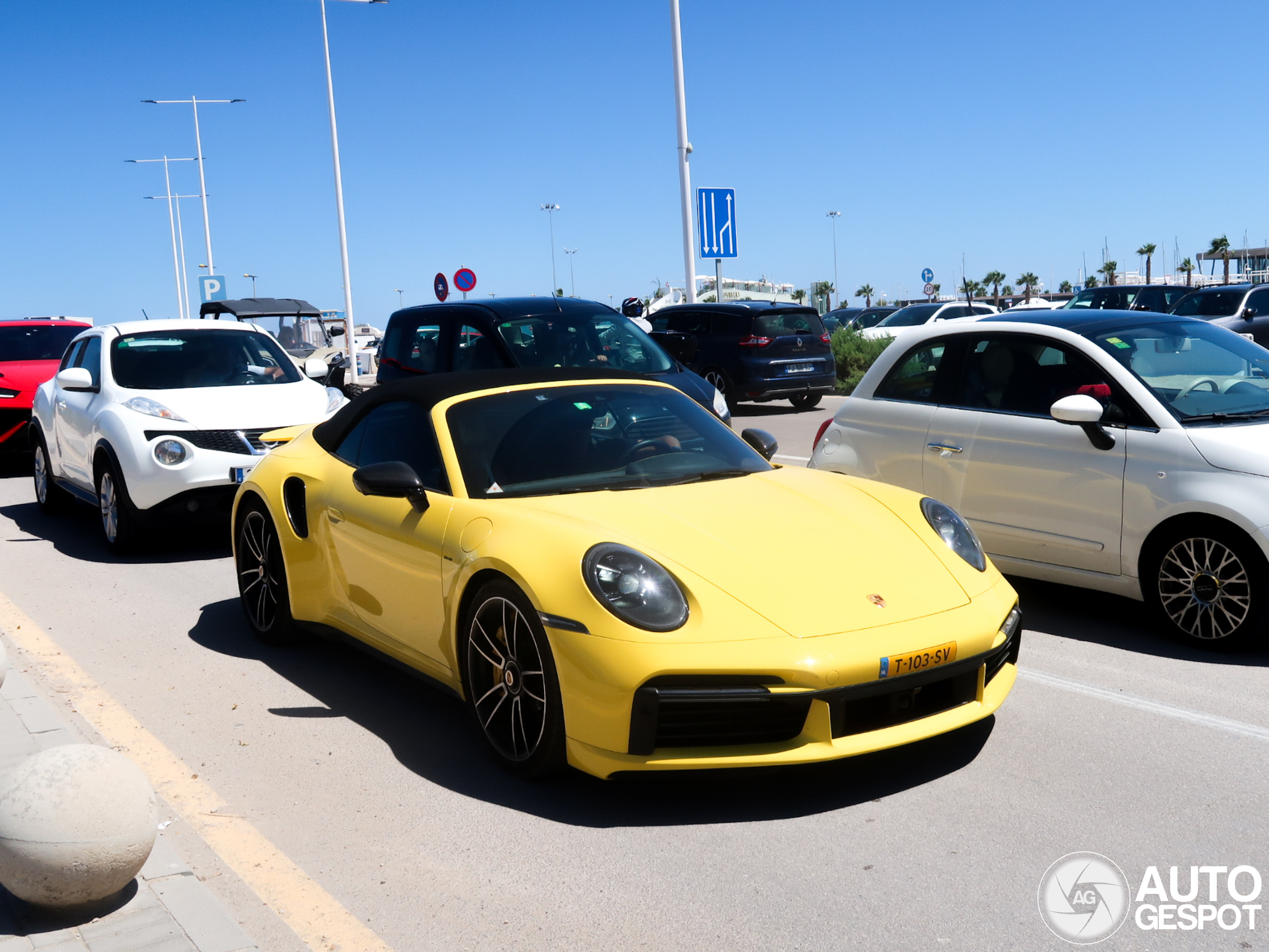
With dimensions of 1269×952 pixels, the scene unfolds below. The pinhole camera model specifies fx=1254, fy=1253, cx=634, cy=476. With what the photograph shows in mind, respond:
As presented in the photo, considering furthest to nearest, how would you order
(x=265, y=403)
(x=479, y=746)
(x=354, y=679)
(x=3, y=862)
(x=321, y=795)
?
(x=265, y=403)
(x=354, y=679)
(x=479, y=746)
(x=321, y=795)
(x=3, y=862)

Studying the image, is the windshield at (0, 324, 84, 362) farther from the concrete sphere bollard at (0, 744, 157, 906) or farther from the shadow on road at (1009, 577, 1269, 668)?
the concrete sphere bollard at (0, 744, 157, 906)

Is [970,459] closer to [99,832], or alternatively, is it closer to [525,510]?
[525,510]

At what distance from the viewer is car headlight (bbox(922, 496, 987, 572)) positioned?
15.3 ft

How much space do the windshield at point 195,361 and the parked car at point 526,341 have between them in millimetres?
1135

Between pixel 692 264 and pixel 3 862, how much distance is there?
19564mm

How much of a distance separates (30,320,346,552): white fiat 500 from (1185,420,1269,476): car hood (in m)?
5.96

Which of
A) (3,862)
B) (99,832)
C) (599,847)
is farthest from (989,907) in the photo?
(3,862)

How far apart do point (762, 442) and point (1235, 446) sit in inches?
83.5

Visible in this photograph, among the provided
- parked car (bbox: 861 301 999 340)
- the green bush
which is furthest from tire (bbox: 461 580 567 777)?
parked car (bbox: 861 301 999 340)

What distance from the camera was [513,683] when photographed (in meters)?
4.28

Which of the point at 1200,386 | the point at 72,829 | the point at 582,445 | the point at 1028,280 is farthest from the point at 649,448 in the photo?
the point at 1028,280

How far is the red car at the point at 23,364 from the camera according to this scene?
14.1m

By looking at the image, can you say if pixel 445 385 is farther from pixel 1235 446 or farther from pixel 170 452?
pixel 170 452

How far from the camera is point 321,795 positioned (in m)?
4.32
